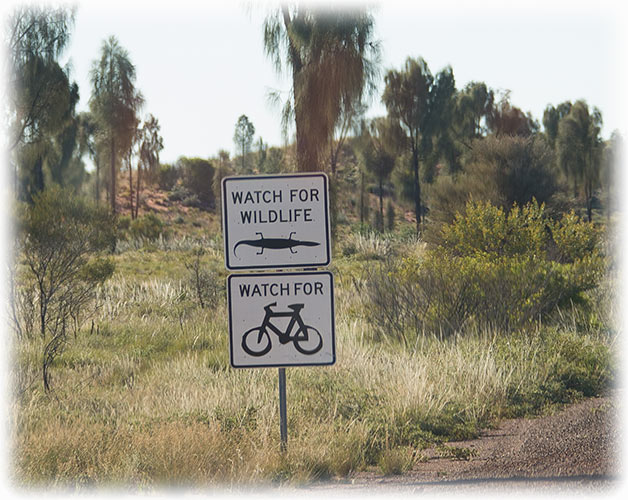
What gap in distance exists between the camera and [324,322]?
5.10 m

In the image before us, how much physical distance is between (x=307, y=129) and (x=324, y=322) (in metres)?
12.7

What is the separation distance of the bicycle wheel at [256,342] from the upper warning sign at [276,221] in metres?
0.47

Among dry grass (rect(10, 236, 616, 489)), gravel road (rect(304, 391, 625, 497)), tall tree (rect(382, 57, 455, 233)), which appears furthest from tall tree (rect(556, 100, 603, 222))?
gravel road (rect(304, 391, 625, 497))

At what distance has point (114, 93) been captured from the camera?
39438 mm

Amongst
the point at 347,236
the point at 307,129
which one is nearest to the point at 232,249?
the point at 307,129

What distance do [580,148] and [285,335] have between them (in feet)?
134

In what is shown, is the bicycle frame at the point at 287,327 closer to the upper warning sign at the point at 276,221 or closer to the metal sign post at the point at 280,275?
the metal sign post at the point at 280,275

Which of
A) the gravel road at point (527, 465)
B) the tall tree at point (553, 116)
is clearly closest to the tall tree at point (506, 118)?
the tall tree at point (553, 116)

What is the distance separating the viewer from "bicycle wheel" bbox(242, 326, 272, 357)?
5.10 metres

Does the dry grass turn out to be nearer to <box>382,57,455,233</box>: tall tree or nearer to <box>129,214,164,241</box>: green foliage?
<box>129,214,164,241</box>: green foliage

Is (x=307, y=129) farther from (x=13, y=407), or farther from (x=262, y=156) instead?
(x=262, y=156)

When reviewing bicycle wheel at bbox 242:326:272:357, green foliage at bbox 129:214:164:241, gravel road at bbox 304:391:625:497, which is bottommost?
gravel road at bbox 304:391:625:497

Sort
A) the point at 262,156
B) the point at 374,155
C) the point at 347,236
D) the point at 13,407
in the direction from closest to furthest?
the point at 13,407
the point at 347,236
the point at 374,155
the point at 262,156

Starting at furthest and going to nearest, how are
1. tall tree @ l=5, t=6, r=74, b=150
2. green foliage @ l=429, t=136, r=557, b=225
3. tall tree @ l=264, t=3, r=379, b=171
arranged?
1. tall tree @ l=5, t=6, r=74, b=150
2. green foliage @ l=429, t=136, r=557, b=225
3. tall tree @ l=264, t=3, r=379, b=171
